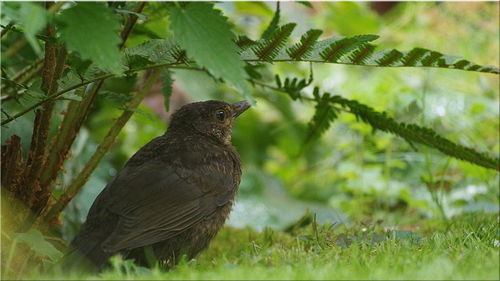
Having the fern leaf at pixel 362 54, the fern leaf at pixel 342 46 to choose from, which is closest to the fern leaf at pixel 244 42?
the fern leaf at pixel 342 46

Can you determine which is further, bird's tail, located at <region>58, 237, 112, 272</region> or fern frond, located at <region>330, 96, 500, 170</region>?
fern frond, located at <region>330, 96, 500, 170</region>

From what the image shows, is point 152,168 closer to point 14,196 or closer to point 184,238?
point 184,238

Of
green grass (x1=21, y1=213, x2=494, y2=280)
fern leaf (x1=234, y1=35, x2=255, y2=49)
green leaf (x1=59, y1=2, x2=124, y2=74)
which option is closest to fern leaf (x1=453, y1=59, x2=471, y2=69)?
green grass (x1=21, y1=213, x2=494, y2=280)

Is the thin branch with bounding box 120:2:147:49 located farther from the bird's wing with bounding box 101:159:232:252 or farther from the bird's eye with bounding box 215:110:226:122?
the bird's eye with bounding box 215:110:226:122

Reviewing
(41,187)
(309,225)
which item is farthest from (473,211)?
(41,187)

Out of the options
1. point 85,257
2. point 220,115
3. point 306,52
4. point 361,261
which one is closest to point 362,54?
point 306,52

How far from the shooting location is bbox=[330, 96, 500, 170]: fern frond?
317cm

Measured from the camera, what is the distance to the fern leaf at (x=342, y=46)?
248 centimetres

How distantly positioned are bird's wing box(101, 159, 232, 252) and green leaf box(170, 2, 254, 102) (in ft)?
3.10

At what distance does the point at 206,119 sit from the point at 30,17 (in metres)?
1.79

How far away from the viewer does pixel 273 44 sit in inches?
101

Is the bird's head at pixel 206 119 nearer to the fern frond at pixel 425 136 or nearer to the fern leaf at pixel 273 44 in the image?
the fern frond at pixel 425 136

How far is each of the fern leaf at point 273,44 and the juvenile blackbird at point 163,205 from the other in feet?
2.24

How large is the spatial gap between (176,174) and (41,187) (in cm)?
58
